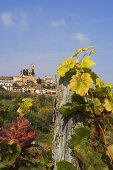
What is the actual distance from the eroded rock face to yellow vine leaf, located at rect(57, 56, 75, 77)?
0.05m

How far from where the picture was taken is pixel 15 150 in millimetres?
981

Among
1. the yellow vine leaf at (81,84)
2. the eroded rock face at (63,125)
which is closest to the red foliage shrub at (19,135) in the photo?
the eroded rock face at (63,125)

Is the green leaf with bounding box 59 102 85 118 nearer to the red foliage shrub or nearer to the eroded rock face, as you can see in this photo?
the eroded rock face

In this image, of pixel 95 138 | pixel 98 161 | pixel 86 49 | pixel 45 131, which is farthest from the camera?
pixel 45 131

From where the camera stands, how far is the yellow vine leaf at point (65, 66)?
928 millimetres

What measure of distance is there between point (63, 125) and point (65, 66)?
0.32 m

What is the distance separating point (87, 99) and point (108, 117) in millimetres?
148

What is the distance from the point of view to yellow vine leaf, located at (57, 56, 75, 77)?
0.93m

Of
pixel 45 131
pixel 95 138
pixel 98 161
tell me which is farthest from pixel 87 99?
pixel 45 131

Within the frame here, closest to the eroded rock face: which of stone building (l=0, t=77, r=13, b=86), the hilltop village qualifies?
the hilltop village

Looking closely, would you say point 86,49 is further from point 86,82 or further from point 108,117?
point 108,117

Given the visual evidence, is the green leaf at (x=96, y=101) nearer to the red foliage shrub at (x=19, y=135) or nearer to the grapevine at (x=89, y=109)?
the grapevine at (x=89, y=109)

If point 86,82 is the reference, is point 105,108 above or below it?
below

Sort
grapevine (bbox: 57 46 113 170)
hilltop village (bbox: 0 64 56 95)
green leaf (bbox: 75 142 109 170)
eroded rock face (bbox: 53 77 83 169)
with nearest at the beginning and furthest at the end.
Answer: green leaf (bbox: 75 142 109 170)
grapevine (bbox: 57 46 113 170)
eroded rock face (bbox: 53 77 83 169)
hilltop village (bbox: 0 64 56 95)
